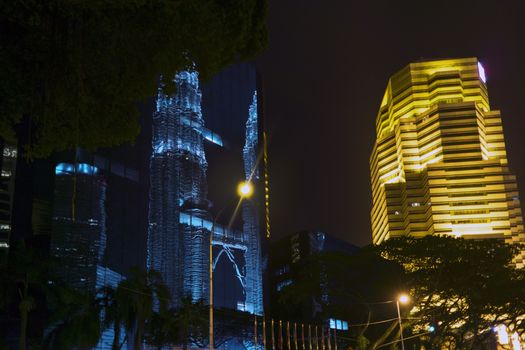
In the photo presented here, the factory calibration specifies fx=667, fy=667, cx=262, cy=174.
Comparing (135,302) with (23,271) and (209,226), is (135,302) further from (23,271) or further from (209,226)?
(209,226)

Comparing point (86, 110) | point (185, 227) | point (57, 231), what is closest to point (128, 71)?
point (86, 110)

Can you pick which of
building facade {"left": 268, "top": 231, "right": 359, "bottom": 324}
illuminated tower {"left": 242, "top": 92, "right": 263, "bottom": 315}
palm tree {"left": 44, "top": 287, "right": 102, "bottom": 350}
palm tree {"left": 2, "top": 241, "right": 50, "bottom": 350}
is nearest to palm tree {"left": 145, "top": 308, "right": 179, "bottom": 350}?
palm tree {"left": 44, "top": 287, "right": 102, "bottom": 350}

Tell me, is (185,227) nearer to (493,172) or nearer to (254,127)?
(254,127)

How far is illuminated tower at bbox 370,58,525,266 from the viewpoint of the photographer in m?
163

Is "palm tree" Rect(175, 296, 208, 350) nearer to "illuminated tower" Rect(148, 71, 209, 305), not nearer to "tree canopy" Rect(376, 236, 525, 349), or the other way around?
"illuminated tower" Rect(148, 71, 209, 305)

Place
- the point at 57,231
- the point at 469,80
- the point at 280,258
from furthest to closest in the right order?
the point at 469,80, the point at 280,258, the point at 57,231

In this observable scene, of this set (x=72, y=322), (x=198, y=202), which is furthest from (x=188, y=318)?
(x=198, y=202)

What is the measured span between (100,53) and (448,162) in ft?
518

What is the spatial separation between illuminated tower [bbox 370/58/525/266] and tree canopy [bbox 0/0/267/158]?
151472 millimetres

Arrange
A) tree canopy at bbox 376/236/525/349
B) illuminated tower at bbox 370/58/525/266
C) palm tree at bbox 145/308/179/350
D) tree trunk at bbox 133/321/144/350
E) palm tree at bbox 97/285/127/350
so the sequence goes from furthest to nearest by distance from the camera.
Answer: illuminated tower at bbox 370/58/525/266, tree canopy at bbox 376/236/525/349, palm tree at bbox 145/308/179/350, palm tree at bbox 97/285/127/350, tree trunk at bbox 133/321/144/350

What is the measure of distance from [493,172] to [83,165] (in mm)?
137059

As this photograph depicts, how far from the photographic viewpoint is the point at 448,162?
16575cm

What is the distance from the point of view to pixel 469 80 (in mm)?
176250

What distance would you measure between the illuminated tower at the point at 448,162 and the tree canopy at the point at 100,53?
151m
